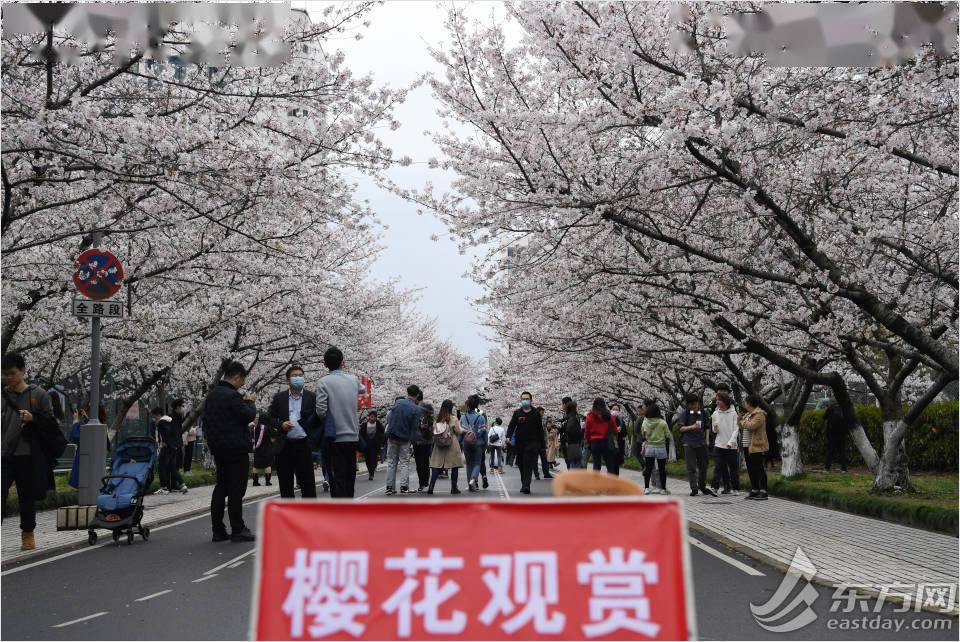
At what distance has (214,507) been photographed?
38.7 feet

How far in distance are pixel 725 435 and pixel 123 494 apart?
10.9m

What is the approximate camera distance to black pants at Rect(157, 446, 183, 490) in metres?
21.4

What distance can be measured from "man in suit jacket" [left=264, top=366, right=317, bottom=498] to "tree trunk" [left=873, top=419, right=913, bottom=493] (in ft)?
31.2

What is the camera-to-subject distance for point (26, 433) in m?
10.6

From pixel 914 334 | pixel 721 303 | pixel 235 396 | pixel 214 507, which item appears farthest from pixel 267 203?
pixel 914 334

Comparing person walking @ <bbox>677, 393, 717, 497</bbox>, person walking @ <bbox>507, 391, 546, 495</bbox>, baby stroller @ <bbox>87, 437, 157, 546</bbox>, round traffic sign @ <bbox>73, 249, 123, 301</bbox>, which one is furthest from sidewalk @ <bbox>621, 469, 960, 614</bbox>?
round traffic sign @ <bbox>73, 249, 123, 301</bbox>

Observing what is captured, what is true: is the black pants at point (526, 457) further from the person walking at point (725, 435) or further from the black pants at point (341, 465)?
the black pants at point (341, 465)

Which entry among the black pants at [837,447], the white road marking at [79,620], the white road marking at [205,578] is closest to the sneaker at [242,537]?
the white road marking at [205,578]

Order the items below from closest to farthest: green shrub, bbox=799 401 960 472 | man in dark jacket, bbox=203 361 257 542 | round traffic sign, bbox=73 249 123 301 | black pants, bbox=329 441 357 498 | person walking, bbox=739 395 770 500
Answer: man in dark jacket, bbox=203 361 257 542 → black pants, bbox=329 441 357 498 → round traffic sign, bbox=73 249 123 301 → person walking, bbox=739 395 770 500 → green shrub, bbox=799 401 960 472

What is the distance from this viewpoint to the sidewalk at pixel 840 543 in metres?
8.55

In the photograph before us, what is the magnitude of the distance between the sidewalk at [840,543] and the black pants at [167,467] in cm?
1112

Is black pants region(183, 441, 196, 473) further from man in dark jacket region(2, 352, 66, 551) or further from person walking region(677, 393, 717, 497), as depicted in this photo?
man in dark jacket region(2, 352, 66, 551)

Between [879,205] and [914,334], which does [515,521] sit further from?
[879,205]

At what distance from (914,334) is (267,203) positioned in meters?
8.07
